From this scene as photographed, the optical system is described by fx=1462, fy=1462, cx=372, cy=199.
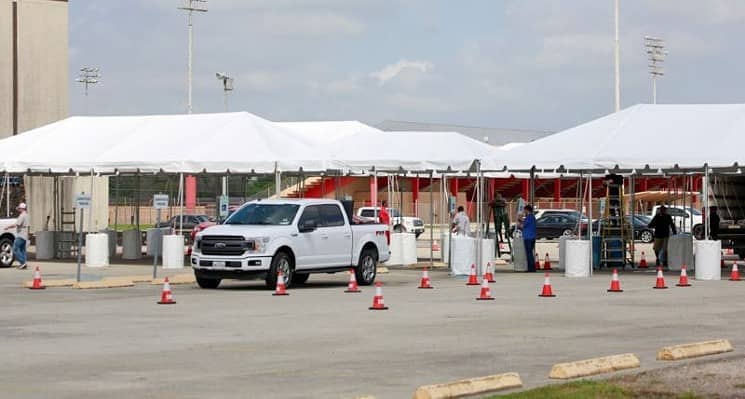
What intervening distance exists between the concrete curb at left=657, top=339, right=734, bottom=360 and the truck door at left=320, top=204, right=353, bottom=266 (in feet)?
48.4

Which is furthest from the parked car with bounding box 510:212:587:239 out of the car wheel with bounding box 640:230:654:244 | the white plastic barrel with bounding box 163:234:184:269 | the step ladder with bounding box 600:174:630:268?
the white plastic barrel with bounding box 163:234:184:269

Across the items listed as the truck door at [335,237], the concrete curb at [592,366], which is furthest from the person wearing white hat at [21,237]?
the concrete curb at [592,366]

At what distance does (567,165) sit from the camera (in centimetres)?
3544

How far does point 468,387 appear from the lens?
1270 centimetres

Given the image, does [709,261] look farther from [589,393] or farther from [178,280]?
[589,393]

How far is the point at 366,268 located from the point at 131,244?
51.3 ft

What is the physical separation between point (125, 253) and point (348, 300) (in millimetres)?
20772

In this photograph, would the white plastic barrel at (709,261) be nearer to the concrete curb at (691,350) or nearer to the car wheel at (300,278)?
the car wheel at (300,278)

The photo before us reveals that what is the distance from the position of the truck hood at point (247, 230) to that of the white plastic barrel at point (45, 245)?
54.7ft

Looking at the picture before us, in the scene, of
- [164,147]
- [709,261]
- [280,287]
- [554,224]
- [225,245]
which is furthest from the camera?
[554,224]

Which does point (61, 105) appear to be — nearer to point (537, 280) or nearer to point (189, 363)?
point (537, 280)

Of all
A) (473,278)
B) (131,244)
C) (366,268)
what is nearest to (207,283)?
(366,268)

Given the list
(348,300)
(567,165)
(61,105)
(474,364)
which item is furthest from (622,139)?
(61,105)

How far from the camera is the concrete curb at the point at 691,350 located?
1591 centimetres
